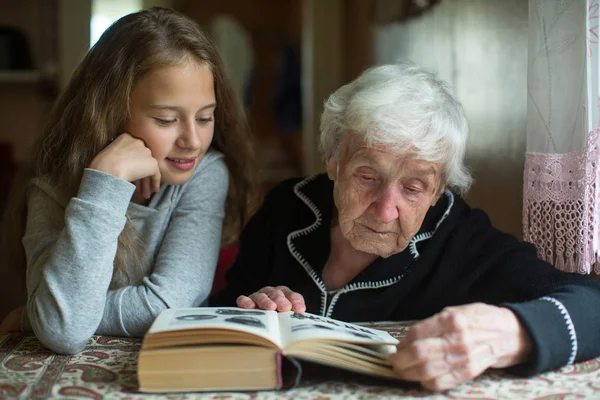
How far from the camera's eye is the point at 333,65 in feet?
14.9

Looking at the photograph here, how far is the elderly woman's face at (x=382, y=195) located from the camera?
1391 millimetres

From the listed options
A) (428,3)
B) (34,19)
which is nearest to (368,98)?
(428,3)

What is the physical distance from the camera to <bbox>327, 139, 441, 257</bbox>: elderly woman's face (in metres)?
1.39

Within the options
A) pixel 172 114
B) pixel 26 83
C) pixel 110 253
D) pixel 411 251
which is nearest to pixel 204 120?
pixel 172 114

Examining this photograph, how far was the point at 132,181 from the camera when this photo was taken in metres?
1.61

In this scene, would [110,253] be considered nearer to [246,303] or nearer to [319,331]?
[246,303]

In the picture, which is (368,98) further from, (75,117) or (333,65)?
(333,65)

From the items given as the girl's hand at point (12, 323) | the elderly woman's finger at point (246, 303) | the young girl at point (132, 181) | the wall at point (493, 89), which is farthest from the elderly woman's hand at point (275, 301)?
the wall at point (493, 89)

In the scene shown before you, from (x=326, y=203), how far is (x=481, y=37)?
2.41 feet

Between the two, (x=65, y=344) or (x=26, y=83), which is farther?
(x=26, y=83)

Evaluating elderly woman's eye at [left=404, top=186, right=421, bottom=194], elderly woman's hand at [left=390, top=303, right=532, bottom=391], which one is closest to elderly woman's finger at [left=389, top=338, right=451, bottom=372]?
elderly woman's hand at [left=390, top=303, right=532, bottom=391]

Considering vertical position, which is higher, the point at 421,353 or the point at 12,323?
the point at 421,353

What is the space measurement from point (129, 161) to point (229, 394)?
610 mm

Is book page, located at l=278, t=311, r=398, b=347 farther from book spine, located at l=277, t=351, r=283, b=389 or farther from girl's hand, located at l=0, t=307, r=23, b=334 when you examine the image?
girl's hand, located at l=0, t=307, r=23, b=334
